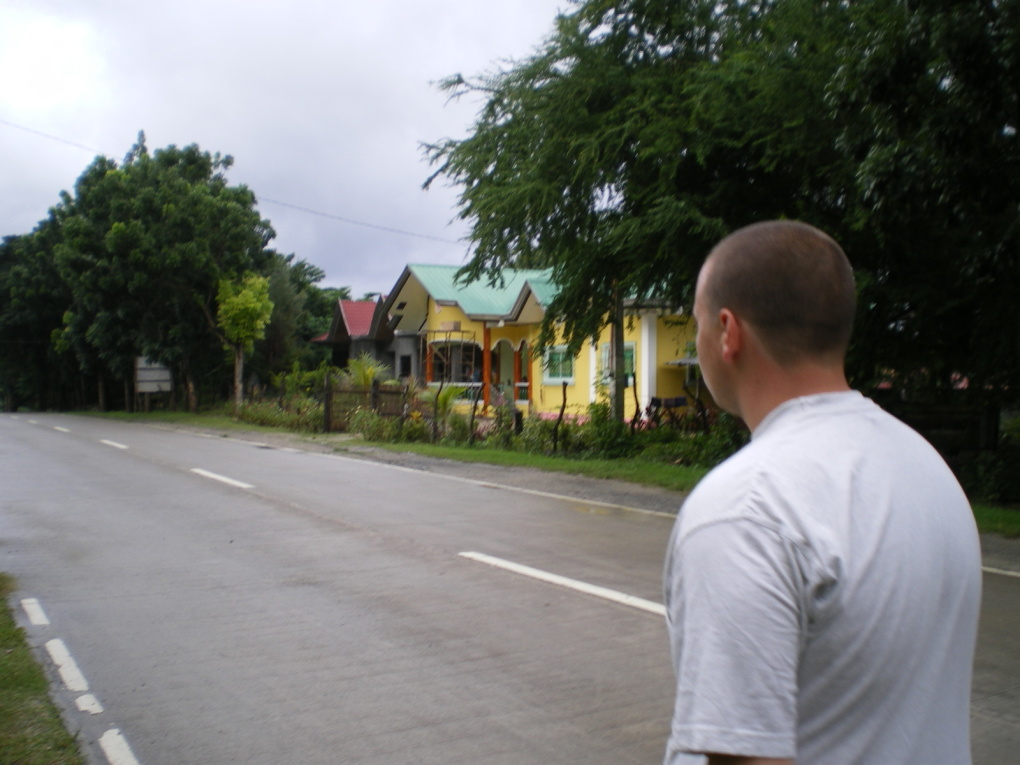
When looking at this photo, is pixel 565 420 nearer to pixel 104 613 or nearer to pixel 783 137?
pixel 783 137

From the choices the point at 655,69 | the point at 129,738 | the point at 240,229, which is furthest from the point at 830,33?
the point at 240,229

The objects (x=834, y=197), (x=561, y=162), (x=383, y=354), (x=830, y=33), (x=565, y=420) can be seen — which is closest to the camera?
(x=830, y=33)

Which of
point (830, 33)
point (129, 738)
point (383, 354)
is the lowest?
point (129, 738)

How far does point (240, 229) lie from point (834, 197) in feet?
99.7

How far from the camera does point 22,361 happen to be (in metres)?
58.8

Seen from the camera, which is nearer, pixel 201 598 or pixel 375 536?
pixel 201 598

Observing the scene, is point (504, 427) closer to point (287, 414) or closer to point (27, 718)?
point (287, 414)

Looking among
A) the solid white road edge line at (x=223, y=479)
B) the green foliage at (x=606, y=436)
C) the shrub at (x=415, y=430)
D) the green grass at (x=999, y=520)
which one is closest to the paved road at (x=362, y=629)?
the solid white road edge line at (x=223, y=479)

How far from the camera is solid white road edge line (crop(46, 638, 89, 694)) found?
225 inches

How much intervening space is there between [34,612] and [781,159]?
12.4m

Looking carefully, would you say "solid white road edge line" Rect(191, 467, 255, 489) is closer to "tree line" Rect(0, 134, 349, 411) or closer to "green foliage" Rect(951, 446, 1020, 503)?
"green foliage" Rect(951, 446, 1020, 503)

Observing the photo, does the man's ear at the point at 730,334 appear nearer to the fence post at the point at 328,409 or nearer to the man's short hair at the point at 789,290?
the man's short hair at the point at 789,290

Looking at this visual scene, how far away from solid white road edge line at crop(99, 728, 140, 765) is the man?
12.9 ft

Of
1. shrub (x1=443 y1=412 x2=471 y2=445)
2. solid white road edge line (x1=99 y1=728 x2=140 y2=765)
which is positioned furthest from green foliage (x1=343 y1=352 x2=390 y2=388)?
solid white road edge line (x1=99 y1=728 x2=140 y2=765)
